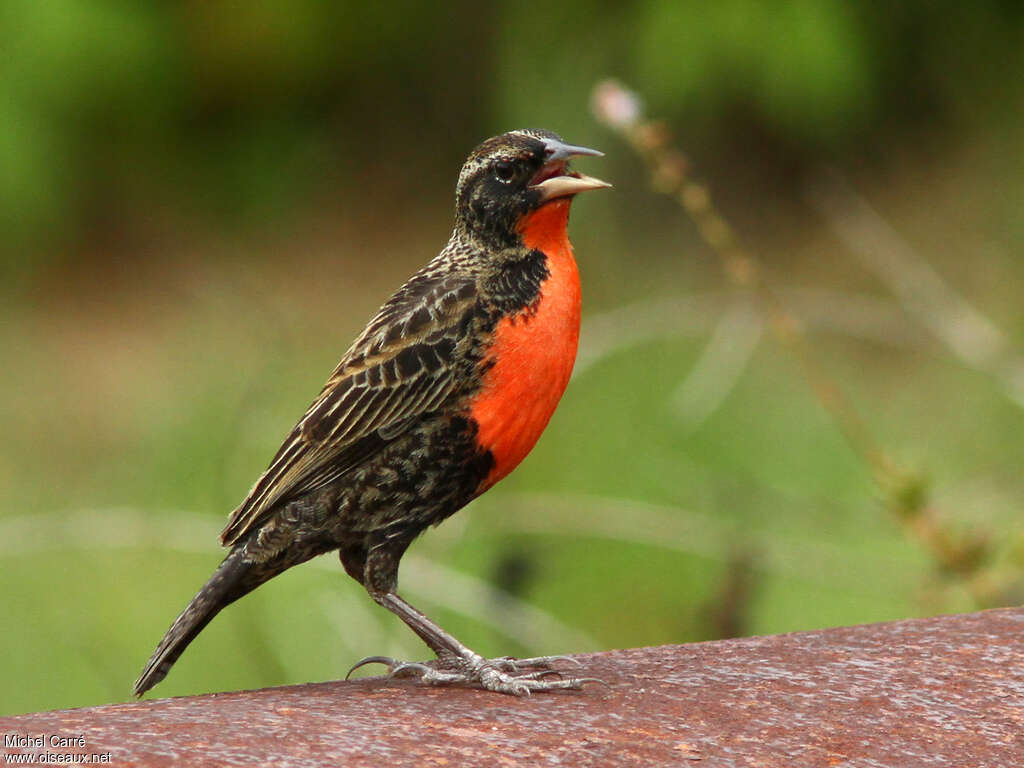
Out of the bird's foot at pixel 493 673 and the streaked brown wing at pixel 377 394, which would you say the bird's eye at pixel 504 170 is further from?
the bird's foot at pixel 493 673

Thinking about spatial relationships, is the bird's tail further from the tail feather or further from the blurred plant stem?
the blurred plant stem

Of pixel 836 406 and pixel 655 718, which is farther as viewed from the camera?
pixel 836 406

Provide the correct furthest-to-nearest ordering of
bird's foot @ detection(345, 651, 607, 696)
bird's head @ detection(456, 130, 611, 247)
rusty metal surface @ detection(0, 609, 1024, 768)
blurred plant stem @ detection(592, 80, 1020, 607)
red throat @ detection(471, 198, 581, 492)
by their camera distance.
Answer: blurred plant stem @ detection(592, 80, 1020, 607) → bird's head @ detection(456, 130, 611, 247) → red throat @ detection(471, 198, 581, 492) → bird's foot @ detection(345, 651, 607, 696) → rusty metal surface @ detection(0, 609, 1024, 768)

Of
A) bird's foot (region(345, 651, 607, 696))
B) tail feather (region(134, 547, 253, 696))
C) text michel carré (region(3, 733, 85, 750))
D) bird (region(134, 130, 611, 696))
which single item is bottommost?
text michel carré (region(3, 733, 85, 750))

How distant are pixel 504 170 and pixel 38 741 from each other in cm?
149

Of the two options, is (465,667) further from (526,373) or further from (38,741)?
(38,741)

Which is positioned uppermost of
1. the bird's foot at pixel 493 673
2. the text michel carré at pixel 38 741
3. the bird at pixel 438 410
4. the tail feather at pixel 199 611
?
the bird at pixel 438 410

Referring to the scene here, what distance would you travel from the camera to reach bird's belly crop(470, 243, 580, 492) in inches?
131

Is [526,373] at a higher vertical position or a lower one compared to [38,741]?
higher

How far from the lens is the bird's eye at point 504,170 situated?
3.46m

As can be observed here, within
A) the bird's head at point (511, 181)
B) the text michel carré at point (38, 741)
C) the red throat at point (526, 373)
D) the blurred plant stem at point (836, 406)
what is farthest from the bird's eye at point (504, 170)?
the text michel carré at point (38, 741)

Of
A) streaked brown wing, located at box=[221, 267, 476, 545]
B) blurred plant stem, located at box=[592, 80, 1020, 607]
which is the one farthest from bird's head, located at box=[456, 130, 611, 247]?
blurred plant stem, located at box=[592, 80, 1020, 607]

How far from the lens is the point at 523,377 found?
10.9 feet

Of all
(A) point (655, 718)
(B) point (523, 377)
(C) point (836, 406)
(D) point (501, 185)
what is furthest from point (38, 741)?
(C) point (836, 406)
